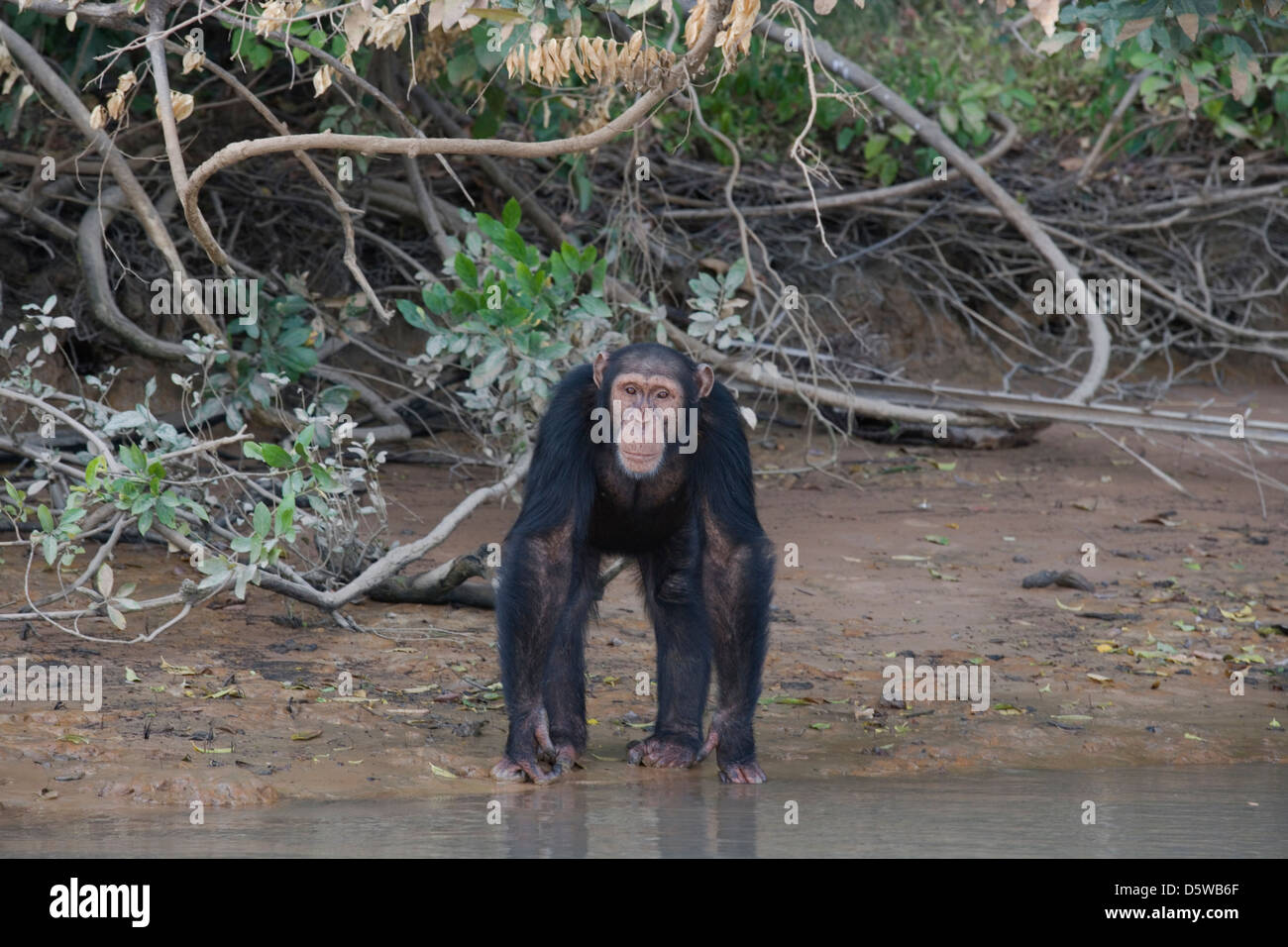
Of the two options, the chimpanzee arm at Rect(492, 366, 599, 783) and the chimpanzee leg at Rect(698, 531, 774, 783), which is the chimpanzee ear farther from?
the chimpanzee leg at Rect(698, 531, 774, 783)

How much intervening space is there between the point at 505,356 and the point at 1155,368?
765 centimetres

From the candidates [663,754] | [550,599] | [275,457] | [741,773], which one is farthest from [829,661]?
[275,457]

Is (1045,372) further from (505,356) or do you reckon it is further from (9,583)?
(9,583)

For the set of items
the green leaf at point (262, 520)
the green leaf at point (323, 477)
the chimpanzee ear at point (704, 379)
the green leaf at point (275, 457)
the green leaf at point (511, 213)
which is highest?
the green leaf at point (511, 213)

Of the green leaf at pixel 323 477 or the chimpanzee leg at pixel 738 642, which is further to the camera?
the green leaf at pixel 323 477

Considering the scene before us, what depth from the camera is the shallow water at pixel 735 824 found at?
416cm

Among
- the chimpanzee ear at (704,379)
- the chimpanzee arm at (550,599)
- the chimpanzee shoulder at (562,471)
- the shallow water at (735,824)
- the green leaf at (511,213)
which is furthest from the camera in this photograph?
the green leaf at (511,213)

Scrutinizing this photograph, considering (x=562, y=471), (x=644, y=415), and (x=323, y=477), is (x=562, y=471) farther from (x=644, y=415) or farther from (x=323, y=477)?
(x=323, y=477)

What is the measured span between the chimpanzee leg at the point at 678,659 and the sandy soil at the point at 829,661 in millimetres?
135

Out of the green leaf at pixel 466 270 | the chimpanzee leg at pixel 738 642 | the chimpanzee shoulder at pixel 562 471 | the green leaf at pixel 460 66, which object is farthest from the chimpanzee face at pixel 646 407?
the green leaf at pixel 460 66

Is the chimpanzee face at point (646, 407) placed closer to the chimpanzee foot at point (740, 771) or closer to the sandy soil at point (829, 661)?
the chimpanzee foot at point (740, 771)

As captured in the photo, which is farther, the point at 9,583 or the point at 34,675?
the point at 9,583

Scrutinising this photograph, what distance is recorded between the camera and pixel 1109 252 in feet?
38.4

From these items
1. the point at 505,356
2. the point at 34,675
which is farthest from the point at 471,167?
the point at 34,675
